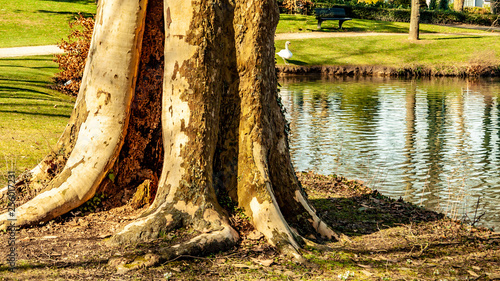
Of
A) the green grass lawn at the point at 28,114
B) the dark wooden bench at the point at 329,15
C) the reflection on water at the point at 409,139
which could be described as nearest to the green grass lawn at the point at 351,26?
the dark wooden bench at the point at 329,15

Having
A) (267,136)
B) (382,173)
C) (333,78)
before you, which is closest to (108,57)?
(267,136)

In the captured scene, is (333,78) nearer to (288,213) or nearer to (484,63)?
(484,63)

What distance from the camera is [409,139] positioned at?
14391 millimetres

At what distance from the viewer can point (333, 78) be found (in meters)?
29.4

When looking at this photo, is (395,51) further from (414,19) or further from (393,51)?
(414,19)

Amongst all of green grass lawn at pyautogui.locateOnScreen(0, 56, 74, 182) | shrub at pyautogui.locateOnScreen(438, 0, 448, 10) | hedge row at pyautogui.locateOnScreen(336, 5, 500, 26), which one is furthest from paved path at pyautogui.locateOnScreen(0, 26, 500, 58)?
shrub at pyautogui.locateOnScreen(438, 0, 448, 10)

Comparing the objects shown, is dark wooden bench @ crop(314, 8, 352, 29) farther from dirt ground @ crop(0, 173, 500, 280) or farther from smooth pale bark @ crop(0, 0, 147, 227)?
smooth pale bark @ crop(0, 0, 147, 227)

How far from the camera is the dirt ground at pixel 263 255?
172 inches

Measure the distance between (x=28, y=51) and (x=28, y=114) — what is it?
15.3 m

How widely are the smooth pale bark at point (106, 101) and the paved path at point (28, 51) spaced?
2014cm

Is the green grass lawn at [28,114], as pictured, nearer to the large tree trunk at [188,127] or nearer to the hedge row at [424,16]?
the large tree trunk at [188,127]

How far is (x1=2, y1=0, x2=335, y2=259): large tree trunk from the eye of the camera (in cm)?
502

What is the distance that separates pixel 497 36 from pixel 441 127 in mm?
24052

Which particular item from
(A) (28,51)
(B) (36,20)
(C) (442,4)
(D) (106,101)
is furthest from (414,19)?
(D) (106,101)
